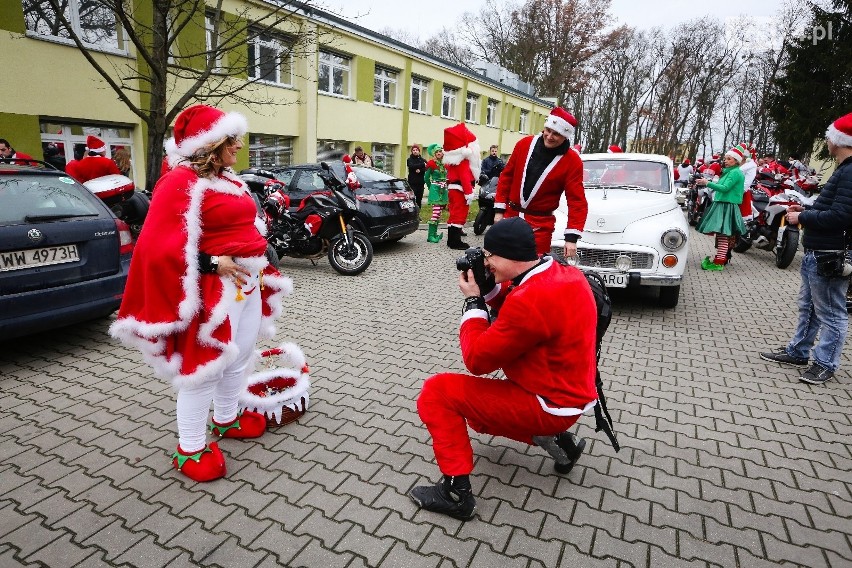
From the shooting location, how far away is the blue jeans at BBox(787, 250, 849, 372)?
4227 mm

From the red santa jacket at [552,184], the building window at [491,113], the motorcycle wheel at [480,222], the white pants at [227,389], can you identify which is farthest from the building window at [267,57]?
the building window at [491,113]

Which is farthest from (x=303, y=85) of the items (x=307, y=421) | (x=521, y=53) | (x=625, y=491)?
(x=521, y=53)

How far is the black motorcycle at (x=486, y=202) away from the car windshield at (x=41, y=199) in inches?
316

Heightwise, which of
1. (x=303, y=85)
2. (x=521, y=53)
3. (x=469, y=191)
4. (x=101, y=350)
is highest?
(x=521, y=53)

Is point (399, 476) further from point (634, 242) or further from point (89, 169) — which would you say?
point (89, 169)

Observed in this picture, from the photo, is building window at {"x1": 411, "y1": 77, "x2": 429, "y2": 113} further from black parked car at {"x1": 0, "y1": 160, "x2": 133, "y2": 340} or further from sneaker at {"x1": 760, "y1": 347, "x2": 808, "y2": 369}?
sneaker at {"x1": 760, "y1": 347, "x2": 808, "y2": 369}

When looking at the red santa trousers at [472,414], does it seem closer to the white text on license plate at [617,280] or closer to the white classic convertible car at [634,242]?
the white classic convertible car at [634,242]

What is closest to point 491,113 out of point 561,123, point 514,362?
point 561,123

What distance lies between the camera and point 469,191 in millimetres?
10156

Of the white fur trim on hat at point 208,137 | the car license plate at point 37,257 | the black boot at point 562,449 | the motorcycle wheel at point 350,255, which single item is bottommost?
the black boot at point 562,449

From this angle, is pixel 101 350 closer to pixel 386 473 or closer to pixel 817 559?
pixel 386 473

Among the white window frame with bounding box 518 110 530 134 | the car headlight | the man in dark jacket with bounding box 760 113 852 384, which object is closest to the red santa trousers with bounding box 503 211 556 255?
the car headlight

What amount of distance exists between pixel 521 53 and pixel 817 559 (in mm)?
39762

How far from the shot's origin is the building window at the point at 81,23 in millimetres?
10906
